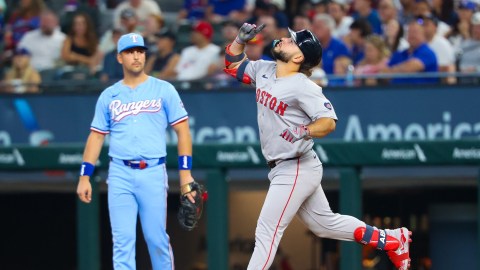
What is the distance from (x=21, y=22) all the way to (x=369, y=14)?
4304 millimetres

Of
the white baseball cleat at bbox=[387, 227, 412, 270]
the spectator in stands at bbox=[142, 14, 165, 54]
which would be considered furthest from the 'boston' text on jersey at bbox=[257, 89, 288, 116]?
the spectator in stands at bbox=[142, 14, 165, 54]

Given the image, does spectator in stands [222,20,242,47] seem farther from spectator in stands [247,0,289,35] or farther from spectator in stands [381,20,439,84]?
spectator in stands [381,20,439,84]

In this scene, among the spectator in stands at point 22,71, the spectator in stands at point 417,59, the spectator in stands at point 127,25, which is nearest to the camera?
the spectator in stands at point 417,59

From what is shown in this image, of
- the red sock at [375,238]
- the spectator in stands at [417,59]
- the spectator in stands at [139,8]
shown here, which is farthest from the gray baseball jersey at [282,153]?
the spectator in stands at [139,8]

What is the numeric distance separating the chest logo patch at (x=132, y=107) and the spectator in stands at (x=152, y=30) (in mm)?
4995

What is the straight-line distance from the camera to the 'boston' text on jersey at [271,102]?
261 inches

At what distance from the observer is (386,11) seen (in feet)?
38.8

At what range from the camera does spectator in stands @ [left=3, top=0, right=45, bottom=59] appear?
1339 centimetres

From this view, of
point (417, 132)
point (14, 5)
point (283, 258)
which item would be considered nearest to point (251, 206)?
point (283, 258)

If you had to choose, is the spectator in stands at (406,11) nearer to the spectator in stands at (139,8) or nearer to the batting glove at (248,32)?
the spectator in stands at (139,8)

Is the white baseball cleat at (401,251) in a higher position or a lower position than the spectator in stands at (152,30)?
lower

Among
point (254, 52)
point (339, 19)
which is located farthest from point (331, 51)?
point (339, 19)

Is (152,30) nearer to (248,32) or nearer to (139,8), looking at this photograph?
(139,8)

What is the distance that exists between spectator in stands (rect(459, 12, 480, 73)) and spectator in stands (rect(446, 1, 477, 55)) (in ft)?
0.73
